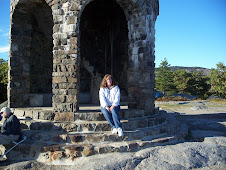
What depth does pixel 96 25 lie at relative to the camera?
9.87m

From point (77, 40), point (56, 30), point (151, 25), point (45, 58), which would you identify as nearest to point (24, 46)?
point (45, 58)

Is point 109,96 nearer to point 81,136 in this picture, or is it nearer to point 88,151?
point 81,136

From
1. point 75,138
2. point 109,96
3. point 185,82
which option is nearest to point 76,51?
point 109,96

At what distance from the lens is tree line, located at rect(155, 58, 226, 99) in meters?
27.4

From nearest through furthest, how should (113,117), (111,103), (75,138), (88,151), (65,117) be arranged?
(88,151) < (75,138) < (113,117) < (111,103) < (65,117)

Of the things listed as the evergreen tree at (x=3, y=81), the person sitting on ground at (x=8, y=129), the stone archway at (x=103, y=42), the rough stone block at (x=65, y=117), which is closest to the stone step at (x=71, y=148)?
the person sitting on ground at (x=8, y=129)

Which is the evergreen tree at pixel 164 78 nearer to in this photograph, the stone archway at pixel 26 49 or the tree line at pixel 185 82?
the tree line at pixel 185 82

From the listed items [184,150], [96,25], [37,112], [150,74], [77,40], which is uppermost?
[96,25]

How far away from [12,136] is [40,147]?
62 cm

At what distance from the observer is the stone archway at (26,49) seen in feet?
21.3

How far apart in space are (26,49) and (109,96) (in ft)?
12.6

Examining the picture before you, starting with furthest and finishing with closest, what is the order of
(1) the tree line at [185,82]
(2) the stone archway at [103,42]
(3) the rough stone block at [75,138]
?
1. (1) the tree line at [185,82]
2. (2) the stone archway at [103,42]
3. (3) the rough stone block at [75,138]

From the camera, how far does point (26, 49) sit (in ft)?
22.2

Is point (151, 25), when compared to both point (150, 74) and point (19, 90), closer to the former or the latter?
point (150, 74)
